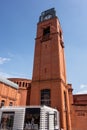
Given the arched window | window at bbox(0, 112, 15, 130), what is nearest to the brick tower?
the arched window

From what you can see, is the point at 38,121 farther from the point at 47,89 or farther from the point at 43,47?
the point at 43,47

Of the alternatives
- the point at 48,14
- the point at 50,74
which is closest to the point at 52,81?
the point at 50,74

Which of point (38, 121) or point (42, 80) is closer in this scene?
point (38, 121)

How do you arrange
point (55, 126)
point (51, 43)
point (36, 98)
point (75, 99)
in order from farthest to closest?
1. point (75, 99)
2. point (51, 43)
3. point (36, 98)
4. point (55, 126)

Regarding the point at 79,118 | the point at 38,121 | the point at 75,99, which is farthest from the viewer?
the point at 75,99

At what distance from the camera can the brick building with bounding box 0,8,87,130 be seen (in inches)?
684

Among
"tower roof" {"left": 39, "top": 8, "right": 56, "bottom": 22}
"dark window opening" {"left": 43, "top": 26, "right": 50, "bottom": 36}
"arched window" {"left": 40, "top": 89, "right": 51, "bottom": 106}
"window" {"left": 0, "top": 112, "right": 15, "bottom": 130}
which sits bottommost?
"window" {"left": 0, "top": 112, "right": 15, "bottom": 130}

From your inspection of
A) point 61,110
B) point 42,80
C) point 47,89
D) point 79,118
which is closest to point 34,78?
point 42,80

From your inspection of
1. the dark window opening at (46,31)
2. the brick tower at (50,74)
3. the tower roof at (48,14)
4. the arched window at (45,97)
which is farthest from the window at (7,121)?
the tower roof at (48,14)

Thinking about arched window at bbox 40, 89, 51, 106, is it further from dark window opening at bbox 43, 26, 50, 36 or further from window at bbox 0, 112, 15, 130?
dark window opening at bbox 43, 26, 50, 36

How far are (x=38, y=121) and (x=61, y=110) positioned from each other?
6559mm

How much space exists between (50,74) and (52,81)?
1158 mm

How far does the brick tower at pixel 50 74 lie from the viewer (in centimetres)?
1720

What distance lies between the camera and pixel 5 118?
1091 cm
